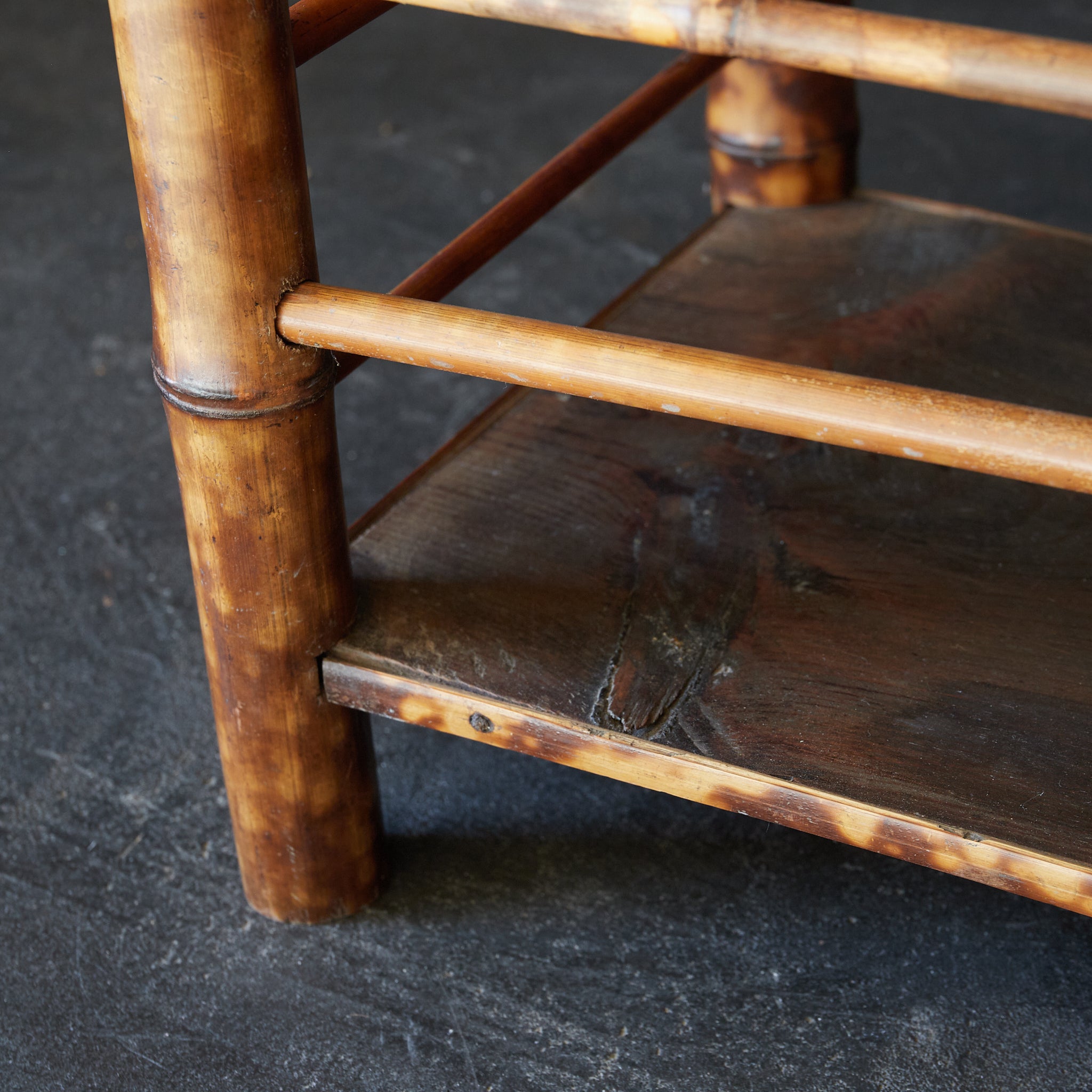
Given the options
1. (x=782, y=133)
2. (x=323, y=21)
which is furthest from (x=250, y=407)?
(x=782, y=133)

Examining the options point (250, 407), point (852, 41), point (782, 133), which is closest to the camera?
point (852, 41)

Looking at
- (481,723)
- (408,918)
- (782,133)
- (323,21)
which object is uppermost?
(323,21)

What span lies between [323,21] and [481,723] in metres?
0.33

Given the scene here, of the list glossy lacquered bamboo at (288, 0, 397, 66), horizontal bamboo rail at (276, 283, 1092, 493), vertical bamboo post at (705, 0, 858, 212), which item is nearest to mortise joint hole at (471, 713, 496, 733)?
horizontal bamboo rail at (276, 283, 1092, 493)

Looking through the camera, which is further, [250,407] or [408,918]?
[408,918]

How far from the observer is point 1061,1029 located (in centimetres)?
71

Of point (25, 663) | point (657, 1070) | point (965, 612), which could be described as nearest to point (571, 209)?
point (25, 663)

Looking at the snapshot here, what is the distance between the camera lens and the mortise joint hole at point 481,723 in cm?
64

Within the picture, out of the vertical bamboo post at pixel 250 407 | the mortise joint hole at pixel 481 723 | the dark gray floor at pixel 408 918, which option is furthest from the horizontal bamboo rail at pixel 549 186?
the dark gray floor at pixel 408 918

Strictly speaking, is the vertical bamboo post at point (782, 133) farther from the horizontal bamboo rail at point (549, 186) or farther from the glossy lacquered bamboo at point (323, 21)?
the glossy lacquered bamboo at point (323, 21)

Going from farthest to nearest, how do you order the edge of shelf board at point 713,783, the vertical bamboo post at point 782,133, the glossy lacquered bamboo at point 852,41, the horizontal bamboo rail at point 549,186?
the vertical bamboo post at point 782,133 → the horizontal bamboo rail at point 549,186 → the edge of shelf board at point 713,783 → the glossy lacquered bamboo at point 852,41

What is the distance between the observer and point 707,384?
0.51m

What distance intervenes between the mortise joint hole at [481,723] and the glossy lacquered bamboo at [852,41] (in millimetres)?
312

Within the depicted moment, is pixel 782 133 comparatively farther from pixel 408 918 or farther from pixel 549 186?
pixel 408 918
